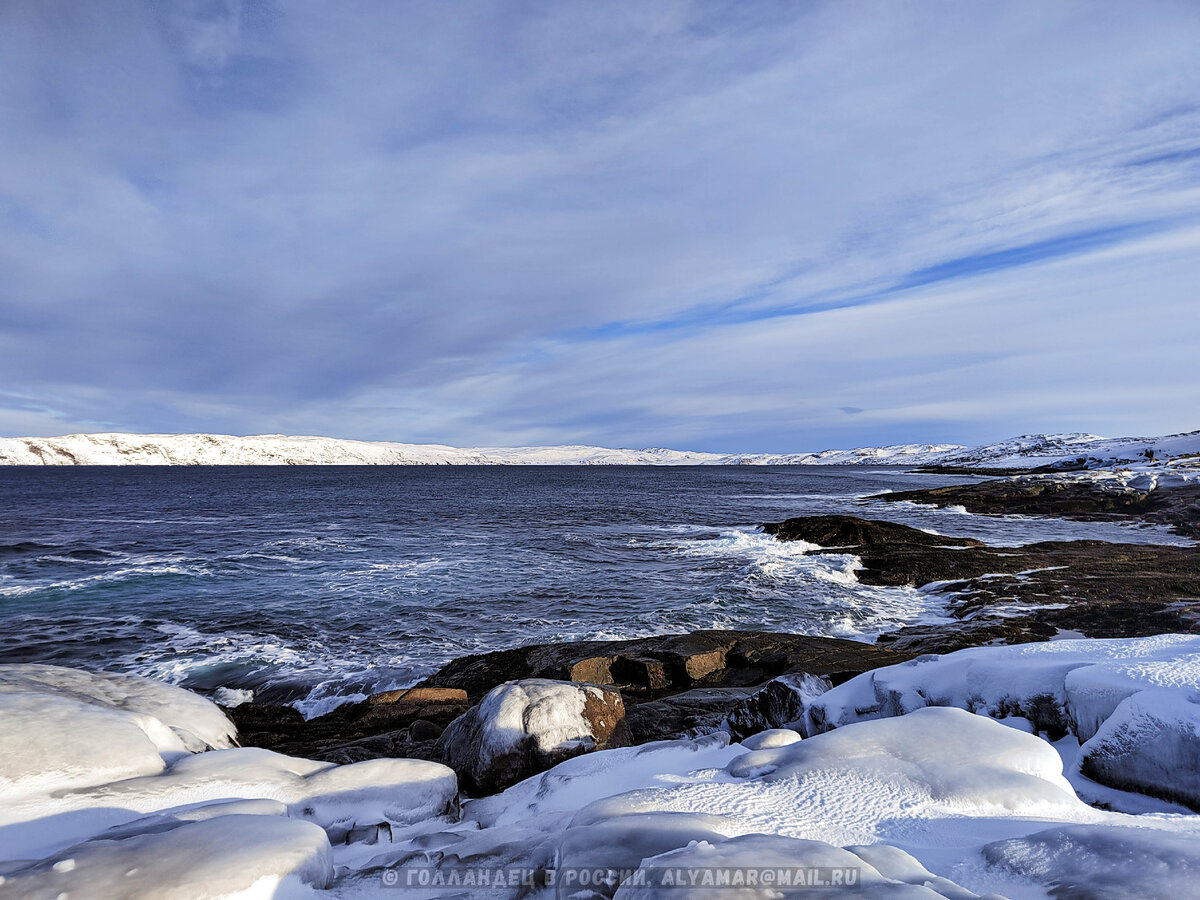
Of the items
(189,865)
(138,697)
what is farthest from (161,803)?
(138,697)

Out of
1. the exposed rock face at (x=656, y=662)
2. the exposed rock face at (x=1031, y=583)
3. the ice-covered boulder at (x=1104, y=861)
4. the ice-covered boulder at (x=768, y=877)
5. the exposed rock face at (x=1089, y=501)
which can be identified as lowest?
the exposed rock face at (x=1089, y=501)

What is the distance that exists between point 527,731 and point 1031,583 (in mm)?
17263

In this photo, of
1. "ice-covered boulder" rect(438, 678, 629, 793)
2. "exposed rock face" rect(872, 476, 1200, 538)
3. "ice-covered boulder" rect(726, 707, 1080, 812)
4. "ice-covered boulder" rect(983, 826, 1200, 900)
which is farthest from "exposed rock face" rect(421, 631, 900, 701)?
"exposed rock face" rect(872, 476, 1200, 538)

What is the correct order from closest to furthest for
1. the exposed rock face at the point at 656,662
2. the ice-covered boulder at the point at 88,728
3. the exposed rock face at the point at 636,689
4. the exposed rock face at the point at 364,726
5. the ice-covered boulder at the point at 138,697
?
the ice-covered boulder at the point at 88,728, the ice-covered boulder at the point at 138,697, the exposed rock face at the point at 636,689, the exposed rock face at the point at 364,726, the exposed rock face at the point at 656,662

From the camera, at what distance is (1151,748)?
15.6 feet

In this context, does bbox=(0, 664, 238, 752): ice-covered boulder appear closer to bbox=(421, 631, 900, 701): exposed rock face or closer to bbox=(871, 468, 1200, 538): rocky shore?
bbox=(421, 631, 900, 701): exposed rock face

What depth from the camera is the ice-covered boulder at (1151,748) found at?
4.58m

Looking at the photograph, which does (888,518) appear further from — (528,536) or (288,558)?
(288,558)

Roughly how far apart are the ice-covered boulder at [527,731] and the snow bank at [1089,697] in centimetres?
274

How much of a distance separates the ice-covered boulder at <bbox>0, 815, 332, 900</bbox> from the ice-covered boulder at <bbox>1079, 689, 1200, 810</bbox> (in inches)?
251

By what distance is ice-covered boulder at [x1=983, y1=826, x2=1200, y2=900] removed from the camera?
284 cm

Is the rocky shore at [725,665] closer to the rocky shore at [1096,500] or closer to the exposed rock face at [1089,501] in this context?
the rocky shore at [1096,500]

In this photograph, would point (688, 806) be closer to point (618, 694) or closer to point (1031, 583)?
point (618, 694)

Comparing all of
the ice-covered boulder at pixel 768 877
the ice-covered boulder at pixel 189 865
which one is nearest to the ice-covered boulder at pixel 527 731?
the ice-covered boulder at pixel 189 865
